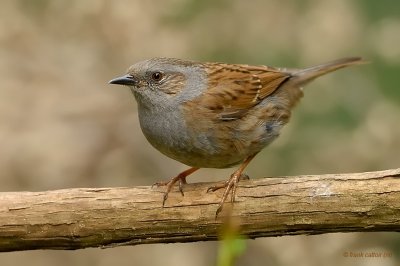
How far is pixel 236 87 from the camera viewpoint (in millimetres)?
6223

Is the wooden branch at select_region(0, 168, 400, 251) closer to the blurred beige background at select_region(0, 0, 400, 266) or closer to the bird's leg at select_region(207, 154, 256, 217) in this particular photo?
the bird's leg at select_region(207, 154, 256, 217)

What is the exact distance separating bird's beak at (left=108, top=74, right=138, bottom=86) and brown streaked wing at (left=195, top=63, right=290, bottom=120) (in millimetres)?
437

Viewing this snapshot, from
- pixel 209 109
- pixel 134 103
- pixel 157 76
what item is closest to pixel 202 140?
pixel 209 109

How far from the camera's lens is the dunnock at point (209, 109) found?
5762 mm

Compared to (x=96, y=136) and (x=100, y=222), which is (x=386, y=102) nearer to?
(x=96, y=136)

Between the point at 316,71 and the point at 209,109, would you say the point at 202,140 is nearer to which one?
the point at 209,109

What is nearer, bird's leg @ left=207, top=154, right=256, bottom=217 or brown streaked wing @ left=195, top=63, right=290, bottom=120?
bird's leg @ left=207, top=154, right=256, bottom=217

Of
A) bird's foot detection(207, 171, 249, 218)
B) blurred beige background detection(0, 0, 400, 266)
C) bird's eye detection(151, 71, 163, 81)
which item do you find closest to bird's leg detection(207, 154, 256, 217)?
bird's foot detection(207, 171, 249, 218)

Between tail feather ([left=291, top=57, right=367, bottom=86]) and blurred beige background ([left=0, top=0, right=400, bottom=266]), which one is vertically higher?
blurred beige background ([left=0, top=0, right=400, bottom=266])

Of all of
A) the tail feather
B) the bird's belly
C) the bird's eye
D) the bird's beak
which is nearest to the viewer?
the bird's belly

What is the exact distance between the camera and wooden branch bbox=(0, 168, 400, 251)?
501cm

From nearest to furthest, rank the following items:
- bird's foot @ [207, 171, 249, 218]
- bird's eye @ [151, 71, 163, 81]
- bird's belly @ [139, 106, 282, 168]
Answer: bird's foot @ [207, 171, 249, 218]
bird's belly @ [139, 106, 282, 168]
bird's eye @ [151, 71, 163, 81]

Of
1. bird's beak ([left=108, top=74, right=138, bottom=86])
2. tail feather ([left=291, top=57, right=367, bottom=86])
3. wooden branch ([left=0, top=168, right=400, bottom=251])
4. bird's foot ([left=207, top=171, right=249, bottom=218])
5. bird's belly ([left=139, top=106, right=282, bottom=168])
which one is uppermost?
tail feather ([left=291, top=57, right=367, bottom=86])

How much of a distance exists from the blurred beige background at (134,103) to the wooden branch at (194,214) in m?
2.27
